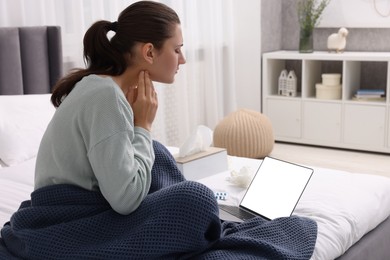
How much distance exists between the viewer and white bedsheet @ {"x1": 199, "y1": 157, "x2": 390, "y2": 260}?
1679 millimetres

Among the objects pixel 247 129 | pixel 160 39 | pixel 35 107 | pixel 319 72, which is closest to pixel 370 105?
pixel 319 72

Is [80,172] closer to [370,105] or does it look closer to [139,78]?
[139,78]

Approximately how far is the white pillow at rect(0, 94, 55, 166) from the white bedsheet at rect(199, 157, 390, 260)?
847 millimetres

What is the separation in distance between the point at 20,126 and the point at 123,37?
4.15 feet

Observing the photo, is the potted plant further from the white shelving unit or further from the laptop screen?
the laptop screen

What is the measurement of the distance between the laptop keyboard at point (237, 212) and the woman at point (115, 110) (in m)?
0.53

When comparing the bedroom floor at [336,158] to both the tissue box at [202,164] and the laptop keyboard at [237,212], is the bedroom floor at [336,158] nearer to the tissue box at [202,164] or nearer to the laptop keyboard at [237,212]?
the tissue box at [202,164]

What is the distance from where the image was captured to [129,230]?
1.36 m

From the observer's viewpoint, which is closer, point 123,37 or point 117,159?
point 117,159

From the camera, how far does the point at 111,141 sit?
49.4 inches

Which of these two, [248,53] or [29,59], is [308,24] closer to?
[248,53]

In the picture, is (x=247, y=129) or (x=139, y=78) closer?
(x=139, y=78)

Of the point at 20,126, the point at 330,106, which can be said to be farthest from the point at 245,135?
the point at 20,126

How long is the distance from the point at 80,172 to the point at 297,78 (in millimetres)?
3813
